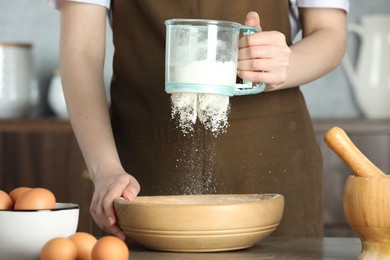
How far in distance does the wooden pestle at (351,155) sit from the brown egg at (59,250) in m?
0.41

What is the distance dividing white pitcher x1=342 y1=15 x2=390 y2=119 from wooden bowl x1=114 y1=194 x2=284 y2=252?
1878mm

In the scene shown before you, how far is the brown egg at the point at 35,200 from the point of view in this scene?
1.20 meters

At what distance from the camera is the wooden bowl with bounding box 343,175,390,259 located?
1202 millimetres

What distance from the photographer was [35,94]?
3.24m

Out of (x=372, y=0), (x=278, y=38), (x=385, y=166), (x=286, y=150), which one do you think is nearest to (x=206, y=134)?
(x=286, y=150)

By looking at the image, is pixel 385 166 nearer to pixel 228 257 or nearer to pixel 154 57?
pixel 154 57

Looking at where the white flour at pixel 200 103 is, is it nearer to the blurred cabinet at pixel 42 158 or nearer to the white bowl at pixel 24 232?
the white bowl at pixel 24 232

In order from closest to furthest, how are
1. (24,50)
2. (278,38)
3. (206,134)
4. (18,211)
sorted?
(18,211) < (278,38) < (206,134) < (24,50)

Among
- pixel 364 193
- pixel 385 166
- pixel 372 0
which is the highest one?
pixel 372 0

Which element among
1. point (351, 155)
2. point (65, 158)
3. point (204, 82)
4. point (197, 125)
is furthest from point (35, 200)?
point (65, 158)

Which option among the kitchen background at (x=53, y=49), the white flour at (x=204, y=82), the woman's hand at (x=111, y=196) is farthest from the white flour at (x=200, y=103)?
the kitchen background at (x=53, y=49)

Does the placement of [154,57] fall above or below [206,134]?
above

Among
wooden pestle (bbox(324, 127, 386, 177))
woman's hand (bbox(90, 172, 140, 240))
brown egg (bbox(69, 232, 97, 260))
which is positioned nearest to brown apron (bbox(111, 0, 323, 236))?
woman's hand (bbox(90, 172, 140, 240))

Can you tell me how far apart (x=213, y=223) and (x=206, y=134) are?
1.60ft
